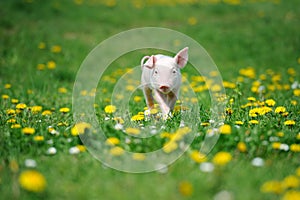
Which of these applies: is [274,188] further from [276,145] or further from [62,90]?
[62,90]

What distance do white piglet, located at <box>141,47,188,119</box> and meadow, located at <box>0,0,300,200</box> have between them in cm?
20

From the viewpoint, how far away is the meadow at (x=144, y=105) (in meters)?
2.66

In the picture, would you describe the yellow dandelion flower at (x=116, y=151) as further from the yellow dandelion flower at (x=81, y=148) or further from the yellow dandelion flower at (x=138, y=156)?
the yellow dandelion flower at (x=81, y=148)

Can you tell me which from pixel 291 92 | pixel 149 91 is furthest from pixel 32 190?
pixel 291 92

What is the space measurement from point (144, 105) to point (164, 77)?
133 centimetres

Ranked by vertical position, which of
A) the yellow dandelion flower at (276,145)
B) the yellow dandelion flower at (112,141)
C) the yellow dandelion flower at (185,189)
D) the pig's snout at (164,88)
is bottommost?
the yellow dandelion flower at (185,189)

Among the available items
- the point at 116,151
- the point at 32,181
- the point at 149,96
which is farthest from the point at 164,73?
the point at 32,181

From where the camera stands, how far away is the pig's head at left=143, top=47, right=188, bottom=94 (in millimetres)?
3854

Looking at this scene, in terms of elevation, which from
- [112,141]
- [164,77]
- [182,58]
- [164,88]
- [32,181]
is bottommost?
[32,181]

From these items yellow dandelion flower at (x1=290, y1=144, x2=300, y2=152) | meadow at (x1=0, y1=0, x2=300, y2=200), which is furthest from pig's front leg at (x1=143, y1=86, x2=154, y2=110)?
yellow dandelion flower at (x1=290, y1=144, x2=300, y2=152)

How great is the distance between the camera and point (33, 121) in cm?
402

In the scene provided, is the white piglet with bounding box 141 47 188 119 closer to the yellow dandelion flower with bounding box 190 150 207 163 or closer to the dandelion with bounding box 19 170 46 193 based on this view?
the yellow dandelion flower with bounding box 190 150 207 163

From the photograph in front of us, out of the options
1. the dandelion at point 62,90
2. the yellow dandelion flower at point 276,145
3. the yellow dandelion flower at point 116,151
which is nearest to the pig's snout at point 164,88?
the yellow dandelion flower at point 116,151

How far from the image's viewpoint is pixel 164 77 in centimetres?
385
